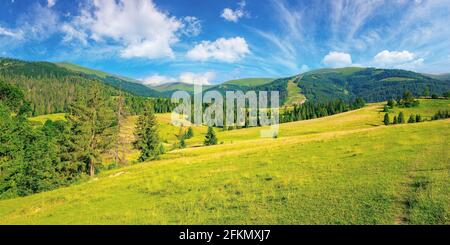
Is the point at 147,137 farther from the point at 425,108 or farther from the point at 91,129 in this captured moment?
the point at 425,108

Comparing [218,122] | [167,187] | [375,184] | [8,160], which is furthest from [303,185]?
[218,122]

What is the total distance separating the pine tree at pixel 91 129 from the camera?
53188 mm

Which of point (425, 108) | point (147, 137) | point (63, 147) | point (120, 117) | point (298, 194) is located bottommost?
point (63, 147)

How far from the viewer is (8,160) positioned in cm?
4266

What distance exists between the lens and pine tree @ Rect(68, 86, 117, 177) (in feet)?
174

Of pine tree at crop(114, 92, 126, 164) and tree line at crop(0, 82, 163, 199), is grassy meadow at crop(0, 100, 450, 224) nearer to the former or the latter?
tree line at crop(0, 82, 163, 199)

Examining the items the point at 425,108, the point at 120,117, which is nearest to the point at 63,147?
the point at 120,117

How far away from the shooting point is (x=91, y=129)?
5597cm

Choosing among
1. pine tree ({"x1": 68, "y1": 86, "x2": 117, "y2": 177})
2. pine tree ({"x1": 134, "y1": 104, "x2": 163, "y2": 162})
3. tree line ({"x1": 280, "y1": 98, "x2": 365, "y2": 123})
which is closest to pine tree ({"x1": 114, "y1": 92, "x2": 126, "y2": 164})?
pine tree ({"x1": 134, "y1": 104, "x2": 163, "y2": 162})

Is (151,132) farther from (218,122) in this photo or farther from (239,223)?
(218,122)

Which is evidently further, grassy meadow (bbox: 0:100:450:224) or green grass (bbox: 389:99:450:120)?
green grass (bbox: 389:99:450:120)

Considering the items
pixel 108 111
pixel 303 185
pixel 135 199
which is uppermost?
pixel 108 111
